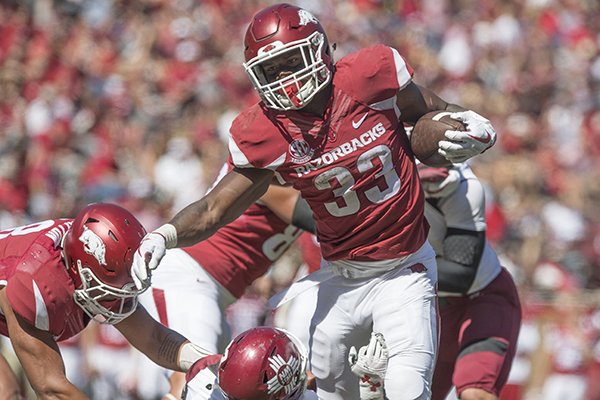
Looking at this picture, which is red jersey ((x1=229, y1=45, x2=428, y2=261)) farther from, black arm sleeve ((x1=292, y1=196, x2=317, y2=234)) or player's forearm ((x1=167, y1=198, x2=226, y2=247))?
black arm sleeve ((x1=292, y1=196, x2=317, y2=234))

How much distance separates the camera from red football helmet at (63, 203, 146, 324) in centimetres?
454

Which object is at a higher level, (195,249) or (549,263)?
(195,249)

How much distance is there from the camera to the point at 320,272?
5.19 metres

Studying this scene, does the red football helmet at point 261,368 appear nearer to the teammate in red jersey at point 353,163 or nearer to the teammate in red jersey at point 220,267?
the teammate in red jersey at point 353,163

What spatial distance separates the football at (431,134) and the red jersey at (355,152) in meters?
0.08

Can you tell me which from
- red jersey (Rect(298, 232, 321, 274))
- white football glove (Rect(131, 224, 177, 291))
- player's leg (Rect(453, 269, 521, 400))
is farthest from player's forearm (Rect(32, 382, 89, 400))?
red jersey (Rect(298, 232, 321, 274))

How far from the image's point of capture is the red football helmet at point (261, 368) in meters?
4.25

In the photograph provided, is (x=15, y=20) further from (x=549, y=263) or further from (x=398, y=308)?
(x=398, y=308)

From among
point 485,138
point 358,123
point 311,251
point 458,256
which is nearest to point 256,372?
point 358,123

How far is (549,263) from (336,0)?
6007 millimetres

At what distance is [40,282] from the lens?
4.55 metres

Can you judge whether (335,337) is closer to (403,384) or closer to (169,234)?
(403,384)

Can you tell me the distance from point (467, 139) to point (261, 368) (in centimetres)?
123

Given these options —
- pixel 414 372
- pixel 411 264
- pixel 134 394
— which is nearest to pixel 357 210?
pixel 411 264
